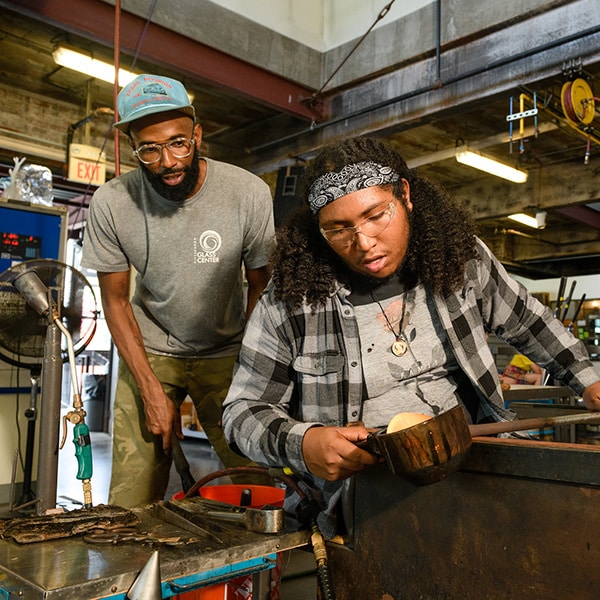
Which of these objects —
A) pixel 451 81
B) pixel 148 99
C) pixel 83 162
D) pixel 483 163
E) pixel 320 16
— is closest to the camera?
pixel 148 99

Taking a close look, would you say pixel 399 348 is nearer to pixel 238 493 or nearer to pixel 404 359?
pixel 404 359

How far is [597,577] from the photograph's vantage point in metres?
0.96

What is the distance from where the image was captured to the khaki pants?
2121mm

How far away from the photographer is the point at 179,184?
2012 millimetres

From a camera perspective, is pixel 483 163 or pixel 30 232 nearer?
pixel 30 232

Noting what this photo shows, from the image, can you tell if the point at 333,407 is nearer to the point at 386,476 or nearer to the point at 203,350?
the point at 386,476

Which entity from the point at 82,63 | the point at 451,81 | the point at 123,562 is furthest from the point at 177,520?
the point at 82,63

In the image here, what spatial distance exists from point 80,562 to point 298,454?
444 mm

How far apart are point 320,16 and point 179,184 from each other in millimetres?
4599

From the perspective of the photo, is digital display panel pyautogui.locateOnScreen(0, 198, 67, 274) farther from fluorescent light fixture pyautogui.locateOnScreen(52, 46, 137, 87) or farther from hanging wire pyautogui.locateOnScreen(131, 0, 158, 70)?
fluorescent light fixture pyautogui.locateOnScreen(52, 46, 137, 87)

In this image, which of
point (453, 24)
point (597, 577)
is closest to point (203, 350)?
point (597, 577)

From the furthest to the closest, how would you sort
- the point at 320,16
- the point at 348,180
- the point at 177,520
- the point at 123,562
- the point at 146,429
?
the point at 320,16 < the point at 146,429 < the point at 348,180 < the point at 177,520 < the point at 123,562

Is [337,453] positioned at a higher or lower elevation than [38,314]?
lower

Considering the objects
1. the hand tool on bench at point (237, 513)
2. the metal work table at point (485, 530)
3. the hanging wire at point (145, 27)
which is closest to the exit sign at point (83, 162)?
the hanging wire at point (145, 27)
